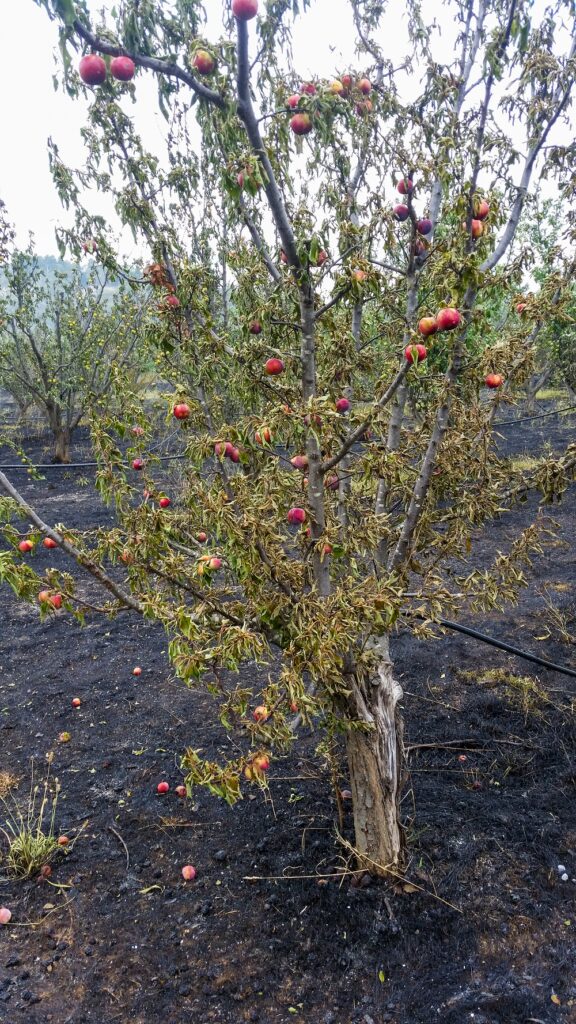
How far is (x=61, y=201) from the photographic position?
9.53ft

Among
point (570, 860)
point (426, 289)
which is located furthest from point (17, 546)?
point (570, 860)

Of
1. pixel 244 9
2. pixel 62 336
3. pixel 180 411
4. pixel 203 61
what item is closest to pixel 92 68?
pixel 203 61

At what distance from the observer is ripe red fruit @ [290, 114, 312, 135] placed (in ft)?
6.73

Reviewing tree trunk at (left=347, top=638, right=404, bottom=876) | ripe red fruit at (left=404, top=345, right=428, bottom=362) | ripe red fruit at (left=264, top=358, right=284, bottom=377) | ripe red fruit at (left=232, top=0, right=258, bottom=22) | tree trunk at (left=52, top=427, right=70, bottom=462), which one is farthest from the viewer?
tree trunk at (left=52, top=427, right=70, bottom=462)

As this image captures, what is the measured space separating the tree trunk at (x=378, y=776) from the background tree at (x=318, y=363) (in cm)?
1

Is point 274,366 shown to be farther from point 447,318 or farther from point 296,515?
point 447,318

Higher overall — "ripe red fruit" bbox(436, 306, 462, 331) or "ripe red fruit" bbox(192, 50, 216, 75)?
"ripe red fruit" bbox(192, 50, 216, 75)

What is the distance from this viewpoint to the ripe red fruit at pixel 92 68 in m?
1.86

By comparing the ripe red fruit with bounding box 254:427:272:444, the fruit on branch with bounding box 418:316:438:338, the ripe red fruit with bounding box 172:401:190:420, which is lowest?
the ripe red fruit with bounding box 254:427:272:444

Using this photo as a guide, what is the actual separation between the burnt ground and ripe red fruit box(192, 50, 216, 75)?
3200 mm

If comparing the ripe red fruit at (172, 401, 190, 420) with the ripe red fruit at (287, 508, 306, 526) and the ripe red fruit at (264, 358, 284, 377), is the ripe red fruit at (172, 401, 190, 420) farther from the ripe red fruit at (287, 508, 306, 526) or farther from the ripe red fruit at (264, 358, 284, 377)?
the ripe red fruit at (287, 508, 306, 526)

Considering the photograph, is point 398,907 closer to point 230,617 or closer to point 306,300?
point 230,617

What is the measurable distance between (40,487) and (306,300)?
10.2 meters

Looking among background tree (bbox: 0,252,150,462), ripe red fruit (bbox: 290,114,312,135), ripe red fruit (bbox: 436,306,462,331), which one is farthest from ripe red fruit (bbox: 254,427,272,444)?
background tree (bbox: 0,252,150,462)
